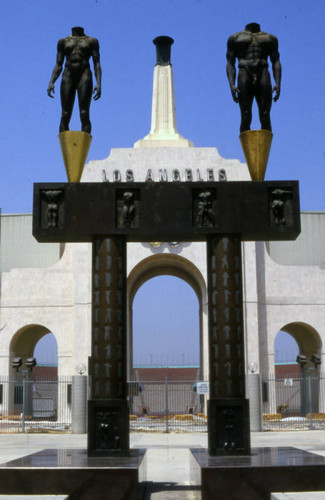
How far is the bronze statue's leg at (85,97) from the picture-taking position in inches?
539

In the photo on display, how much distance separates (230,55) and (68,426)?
23.7 m

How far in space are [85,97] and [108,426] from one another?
21.2ft

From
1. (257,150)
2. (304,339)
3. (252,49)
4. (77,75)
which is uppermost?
(252,49)

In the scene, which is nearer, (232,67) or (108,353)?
(108,353)

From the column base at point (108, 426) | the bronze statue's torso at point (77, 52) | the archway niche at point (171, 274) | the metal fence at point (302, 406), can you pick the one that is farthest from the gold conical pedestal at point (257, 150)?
the archway niche at point (171, 274)

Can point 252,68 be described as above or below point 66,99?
above

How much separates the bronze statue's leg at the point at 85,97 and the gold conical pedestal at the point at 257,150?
10.7ft

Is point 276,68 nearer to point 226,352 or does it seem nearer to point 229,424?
point 226,352

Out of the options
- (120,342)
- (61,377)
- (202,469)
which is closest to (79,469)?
(202,469)

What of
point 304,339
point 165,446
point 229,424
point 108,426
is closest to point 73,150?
point 108,426

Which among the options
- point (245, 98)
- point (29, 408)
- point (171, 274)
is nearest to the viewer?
point (245, 98)

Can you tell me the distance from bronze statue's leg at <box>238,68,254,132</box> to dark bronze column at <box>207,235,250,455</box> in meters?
2.51

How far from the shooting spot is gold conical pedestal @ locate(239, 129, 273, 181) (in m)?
13.5

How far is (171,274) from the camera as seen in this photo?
4269 cm
